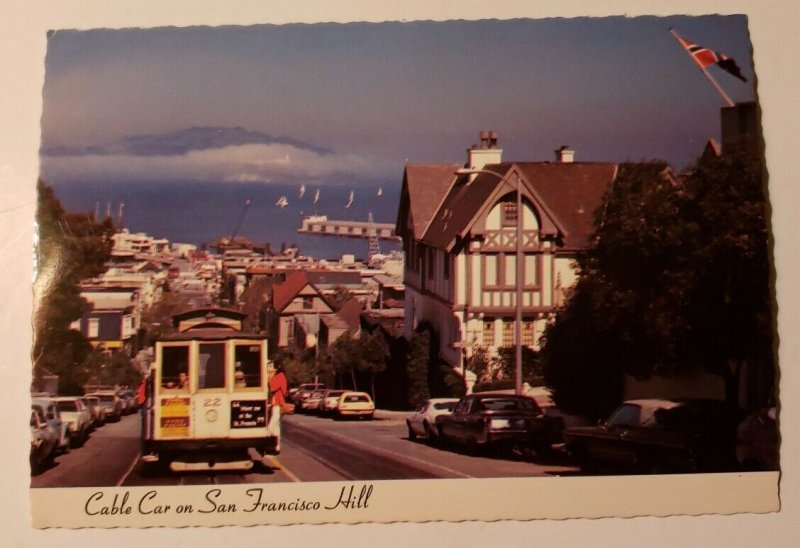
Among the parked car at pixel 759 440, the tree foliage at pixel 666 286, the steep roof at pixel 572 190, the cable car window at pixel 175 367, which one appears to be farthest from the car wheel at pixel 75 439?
the parked car at pixel 759 440

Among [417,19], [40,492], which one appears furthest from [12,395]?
[417,19]

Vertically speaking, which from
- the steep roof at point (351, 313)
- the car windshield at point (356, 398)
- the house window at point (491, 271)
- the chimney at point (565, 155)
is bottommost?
the car windshield at point (356, 398)

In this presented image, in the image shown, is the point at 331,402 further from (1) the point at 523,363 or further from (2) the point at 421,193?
(2) the point at 421,193

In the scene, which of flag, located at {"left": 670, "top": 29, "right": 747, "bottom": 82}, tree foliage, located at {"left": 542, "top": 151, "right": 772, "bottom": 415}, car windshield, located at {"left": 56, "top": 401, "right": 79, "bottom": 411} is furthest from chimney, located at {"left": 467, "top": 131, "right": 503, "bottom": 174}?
car windshield, located at {"left": 56, "top": 401, "right": 79, "bottom": 411}

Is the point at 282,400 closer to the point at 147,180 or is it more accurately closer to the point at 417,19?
the point at 147,180

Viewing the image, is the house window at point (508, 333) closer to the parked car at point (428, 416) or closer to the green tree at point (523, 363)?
the green tree at point (523, 363)

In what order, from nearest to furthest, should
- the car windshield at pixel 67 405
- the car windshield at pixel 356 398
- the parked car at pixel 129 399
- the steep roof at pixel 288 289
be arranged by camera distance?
1. the car windshield at pixel 67 405
2. the parked car at pixel 129 399
3. the car windshield at pixel 356 398
4. the steep roof at pixel 288 289

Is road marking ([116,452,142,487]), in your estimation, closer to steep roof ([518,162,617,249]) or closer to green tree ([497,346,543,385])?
green tree ([497,346,543,385])

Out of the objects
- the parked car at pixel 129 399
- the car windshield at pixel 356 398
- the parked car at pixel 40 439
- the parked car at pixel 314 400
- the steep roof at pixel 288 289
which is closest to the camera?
the parked car at pixel 40 439
